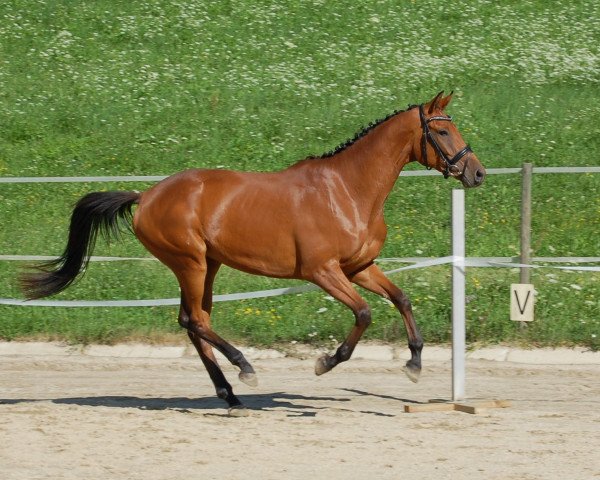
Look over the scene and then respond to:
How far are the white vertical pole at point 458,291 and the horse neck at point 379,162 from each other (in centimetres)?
46

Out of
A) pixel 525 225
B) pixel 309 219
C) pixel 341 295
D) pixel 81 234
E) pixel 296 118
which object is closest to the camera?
pixel 341 295

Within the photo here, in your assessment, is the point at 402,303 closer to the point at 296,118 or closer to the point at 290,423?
the point at 290,423

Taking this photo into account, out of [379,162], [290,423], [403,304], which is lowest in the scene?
[290,423]

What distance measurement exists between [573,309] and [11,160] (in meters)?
8.03

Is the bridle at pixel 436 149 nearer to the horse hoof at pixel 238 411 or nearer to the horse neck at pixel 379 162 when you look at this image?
the horse neck at pixel 379 162

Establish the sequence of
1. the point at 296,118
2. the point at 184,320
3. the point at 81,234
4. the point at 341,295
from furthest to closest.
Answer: the point at 296,118, the point at 81,234, the point at 184,320, the point at 341,295

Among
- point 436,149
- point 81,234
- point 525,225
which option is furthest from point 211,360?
point 525,225

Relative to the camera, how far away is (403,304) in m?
7.44

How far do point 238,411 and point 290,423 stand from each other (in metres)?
0.49

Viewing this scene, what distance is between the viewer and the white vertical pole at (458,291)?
7344 millimetres

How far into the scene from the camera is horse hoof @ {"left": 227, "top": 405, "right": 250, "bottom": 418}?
730 centimetres

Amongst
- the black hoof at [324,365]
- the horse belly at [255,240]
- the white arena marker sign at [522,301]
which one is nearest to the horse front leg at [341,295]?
the black hoof at [324,365]

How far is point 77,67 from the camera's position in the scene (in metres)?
18.1

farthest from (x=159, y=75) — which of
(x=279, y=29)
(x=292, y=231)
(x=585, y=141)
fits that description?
(x=292, y=231)
